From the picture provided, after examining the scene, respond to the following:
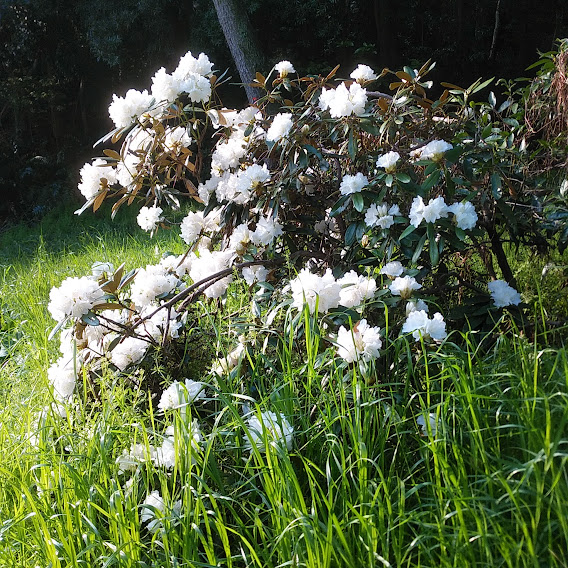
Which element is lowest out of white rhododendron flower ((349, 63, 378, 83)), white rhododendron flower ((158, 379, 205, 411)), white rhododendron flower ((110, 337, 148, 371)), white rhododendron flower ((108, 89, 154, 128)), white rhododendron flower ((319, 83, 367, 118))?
white rhododendron flower ((158, 379, 205, 411))

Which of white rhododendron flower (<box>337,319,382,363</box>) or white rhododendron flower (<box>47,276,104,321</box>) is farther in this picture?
white rhododendron flower (<box>47,276,104,321</box>)

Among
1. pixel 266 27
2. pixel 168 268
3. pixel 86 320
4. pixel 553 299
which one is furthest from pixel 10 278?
pixel 266 27

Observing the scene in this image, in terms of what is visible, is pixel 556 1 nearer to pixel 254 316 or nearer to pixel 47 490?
pixel 254 316

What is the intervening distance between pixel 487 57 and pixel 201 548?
10168mm

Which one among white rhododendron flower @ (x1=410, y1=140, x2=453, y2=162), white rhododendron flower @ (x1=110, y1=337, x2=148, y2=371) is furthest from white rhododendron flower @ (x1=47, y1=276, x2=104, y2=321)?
white rhododendron flower @ (x1=410, y1=140, x2=453, y2=162)

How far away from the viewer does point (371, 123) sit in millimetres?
2076

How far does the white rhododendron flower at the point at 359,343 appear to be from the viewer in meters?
1.55

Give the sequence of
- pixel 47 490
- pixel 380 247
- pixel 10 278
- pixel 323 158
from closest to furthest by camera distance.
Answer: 1. pixel 47 490
2. pixel 380 247
3. pixel 323 158
4. pixel 10 278

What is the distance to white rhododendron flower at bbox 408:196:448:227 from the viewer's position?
6.10 feet

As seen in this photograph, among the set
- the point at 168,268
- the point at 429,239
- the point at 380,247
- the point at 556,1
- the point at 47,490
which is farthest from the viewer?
the point at 556,1

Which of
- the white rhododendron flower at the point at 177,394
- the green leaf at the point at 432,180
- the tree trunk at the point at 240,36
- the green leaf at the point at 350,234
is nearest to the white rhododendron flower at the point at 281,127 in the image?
Answer: the green leaf at the point at 350,234

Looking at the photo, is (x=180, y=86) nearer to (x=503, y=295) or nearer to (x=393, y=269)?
(x=393, y=269)

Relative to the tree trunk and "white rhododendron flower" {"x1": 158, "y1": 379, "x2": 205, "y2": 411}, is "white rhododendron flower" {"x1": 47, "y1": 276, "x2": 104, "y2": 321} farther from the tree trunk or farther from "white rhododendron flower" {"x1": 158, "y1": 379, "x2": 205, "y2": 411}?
the tree trunk

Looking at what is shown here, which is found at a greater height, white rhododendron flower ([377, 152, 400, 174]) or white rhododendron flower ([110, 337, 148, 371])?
white rhododendron flower ([377, 152, 400, 174])
